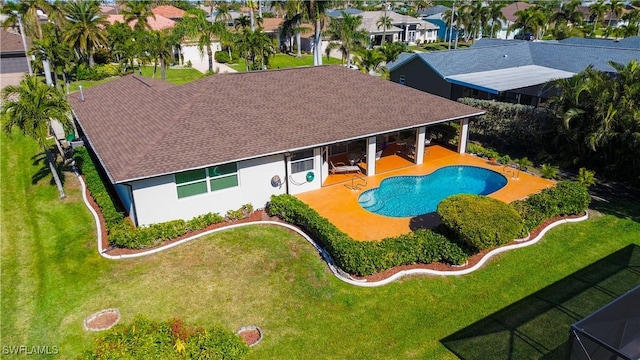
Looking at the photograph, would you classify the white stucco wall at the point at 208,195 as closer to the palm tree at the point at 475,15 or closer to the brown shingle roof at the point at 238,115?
the brown shingle roof at the point at 238,115

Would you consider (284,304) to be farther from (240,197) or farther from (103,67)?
(103,67)

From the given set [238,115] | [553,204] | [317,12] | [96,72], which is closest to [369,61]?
[317,12]

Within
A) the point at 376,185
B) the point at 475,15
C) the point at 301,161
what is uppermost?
the point at 475,15

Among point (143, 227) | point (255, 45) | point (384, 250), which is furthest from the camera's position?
point (255, 45)

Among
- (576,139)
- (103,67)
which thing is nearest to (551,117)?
(576,139)

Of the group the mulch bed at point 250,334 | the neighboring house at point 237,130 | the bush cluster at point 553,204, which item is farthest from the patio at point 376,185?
the mulch bed at point 250,334

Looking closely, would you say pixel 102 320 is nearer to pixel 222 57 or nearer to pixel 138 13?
pixel 222 57
